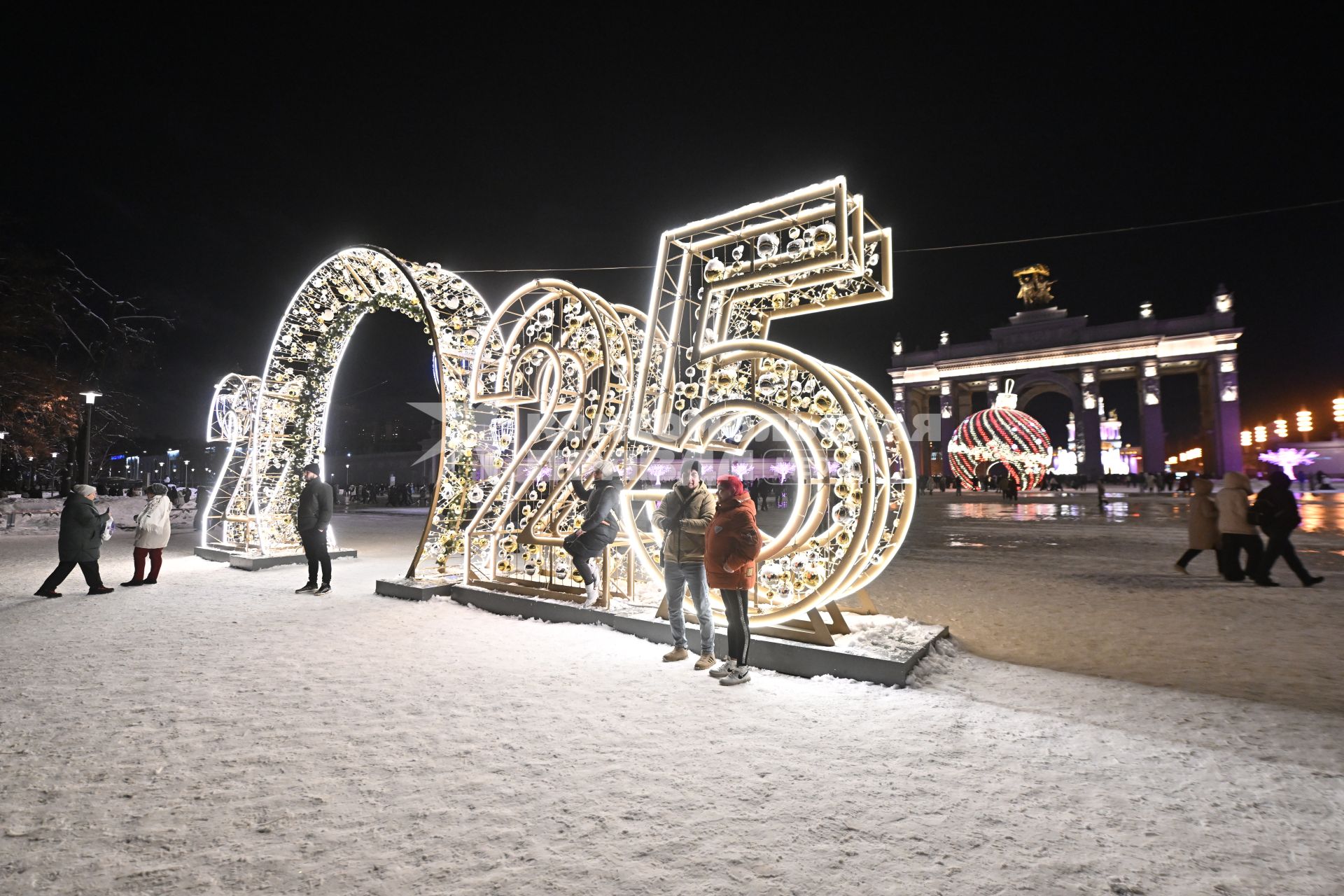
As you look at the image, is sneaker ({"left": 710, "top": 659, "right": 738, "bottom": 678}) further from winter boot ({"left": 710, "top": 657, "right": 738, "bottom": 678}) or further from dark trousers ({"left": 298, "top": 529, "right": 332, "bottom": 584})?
dark trousers ({"left": 298, "top": 529, "right": 332, "bottom": 584})

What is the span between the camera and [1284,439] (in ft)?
197

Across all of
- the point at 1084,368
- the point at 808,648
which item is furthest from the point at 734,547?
the point at 1084,368

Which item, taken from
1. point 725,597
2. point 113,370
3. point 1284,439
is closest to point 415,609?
point 725,597

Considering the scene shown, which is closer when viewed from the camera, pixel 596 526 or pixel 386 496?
pixel 596 526

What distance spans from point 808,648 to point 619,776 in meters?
2.17

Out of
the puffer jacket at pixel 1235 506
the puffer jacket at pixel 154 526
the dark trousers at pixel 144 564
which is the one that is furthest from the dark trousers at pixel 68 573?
the puffer jacket at pixel 1235 506

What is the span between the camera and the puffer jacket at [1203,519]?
9.16 metres

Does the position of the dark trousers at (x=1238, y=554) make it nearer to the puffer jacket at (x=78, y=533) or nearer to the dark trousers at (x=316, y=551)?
the dark trousers at (x=316, y=551)

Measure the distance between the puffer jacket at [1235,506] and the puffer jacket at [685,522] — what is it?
766 cm

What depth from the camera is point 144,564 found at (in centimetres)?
874

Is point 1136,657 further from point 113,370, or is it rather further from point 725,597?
point 113,370

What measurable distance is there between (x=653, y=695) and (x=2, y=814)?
3.06 meters

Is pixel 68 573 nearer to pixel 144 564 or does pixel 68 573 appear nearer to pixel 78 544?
pixel 78 544

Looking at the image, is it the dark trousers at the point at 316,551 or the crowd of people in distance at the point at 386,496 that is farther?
the crowd of people in distance at the point at 386,496
